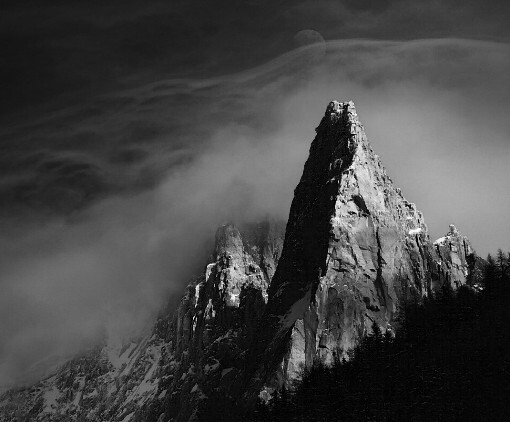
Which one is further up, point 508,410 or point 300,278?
point 300,278

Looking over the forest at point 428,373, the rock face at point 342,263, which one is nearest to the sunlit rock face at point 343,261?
the rock face at point 342,263

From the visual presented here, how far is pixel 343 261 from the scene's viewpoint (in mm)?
150250

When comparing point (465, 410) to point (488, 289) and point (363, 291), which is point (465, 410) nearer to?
point (488, 289)

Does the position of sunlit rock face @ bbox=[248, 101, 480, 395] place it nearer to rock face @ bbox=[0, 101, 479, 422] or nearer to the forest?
rock face @ bbox=[0, 101, 479, 422]

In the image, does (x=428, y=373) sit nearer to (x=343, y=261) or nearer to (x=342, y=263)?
(x=342, y=263)

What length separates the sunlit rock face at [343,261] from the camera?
142500 millimetres

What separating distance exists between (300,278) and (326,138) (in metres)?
36.6

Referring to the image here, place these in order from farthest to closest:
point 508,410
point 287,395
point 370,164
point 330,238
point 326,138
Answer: point 326,138
point 370,164
point 330,238
point 287,395
point 508,410

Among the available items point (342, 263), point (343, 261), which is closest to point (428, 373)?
point (342, 263)

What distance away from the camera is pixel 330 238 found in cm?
15288

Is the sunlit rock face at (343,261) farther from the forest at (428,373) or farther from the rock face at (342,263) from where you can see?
the forest at (428,373)

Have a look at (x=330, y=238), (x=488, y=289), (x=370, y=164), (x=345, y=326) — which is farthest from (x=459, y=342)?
(x=370, y=164)

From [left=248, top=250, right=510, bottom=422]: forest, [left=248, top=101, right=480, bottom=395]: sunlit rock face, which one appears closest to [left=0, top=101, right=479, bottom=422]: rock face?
[left=248, top=101, right=480, bottom=395]: sunlit rock face

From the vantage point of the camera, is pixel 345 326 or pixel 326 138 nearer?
pixel 345 326
